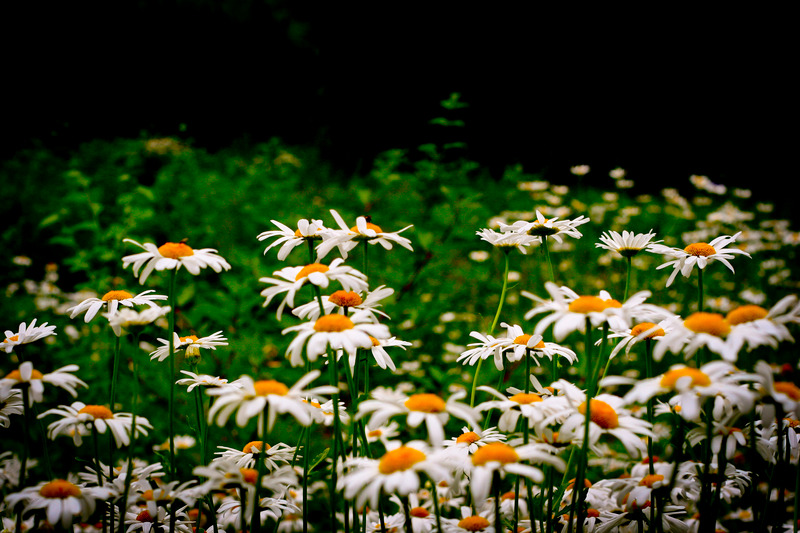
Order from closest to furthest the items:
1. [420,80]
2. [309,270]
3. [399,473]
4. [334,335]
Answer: [399,473] < [334,335] < [309,270] < [420,80]

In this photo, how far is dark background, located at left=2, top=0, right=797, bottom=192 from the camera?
14.6ft

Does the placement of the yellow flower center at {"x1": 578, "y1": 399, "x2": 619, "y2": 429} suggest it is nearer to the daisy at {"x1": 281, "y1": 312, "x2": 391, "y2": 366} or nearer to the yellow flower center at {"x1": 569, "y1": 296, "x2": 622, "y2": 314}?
the yellow flower center at {"x1": 569, "y1": 296, "x2": 622, "y2": 314}

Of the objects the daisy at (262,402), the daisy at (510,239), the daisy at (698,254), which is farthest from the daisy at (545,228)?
the daisy at (262,402)

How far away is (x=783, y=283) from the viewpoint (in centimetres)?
317

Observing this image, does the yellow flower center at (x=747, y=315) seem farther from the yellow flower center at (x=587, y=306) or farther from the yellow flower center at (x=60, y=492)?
the yellow flower center at (x=60, y=492)

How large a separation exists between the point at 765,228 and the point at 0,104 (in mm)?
6233

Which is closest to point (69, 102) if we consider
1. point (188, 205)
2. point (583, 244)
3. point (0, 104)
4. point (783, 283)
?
point (0, 104)

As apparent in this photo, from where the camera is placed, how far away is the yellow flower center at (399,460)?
592mm

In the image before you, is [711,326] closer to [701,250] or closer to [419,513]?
[701,250]

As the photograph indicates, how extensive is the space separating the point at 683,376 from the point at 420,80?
4687 millimetres

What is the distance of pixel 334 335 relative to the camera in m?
0.71

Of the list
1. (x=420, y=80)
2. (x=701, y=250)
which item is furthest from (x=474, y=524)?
(x=420, y=80)

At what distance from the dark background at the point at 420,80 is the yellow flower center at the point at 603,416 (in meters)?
2.95

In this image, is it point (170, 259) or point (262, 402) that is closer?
point (262, 402)
